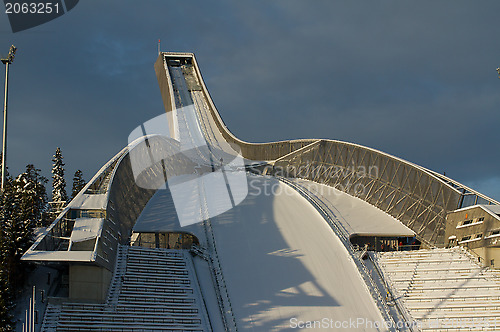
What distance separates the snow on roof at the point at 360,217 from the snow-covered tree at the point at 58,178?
20.0 metres

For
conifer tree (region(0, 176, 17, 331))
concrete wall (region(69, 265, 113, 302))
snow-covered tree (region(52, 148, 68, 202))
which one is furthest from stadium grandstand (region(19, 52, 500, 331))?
snow-covered tree (region(52, 148, 68, 202))

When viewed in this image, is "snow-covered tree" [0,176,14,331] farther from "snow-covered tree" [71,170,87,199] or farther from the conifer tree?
"snow-covered tree" [71,170,87,199]

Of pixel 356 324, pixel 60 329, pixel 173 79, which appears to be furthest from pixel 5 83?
pixel 173 79

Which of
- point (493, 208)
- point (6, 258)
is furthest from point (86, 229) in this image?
point (493, 208)

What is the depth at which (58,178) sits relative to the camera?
46.0 meters

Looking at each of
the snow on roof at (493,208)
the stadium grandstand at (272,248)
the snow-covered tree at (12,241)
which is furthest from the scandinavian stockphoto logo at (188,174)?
the snow on roof at (493,208)

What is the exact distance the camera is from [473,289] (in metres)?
25.1

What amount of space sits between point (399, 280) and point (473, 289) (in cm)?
302

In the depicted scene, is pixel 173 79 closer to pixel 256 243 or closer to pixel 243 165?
pixel 243 165

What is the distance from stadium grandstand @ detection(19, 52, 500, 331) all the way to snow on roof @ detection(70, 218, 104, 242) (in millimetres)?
71
